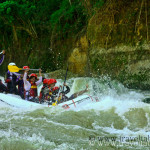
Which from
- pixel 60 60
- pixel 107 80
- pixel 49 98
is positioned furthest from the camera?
pixel 60 60

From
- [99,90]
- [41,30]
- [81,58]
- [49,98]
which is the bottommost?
[49,98]

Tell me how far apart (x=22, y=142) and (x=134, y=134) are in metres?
1.88

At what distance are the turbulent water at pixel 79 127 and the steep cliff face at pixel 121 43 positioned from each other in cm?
272

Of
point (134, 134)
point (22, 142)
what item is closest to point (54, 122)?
point (22, 142)

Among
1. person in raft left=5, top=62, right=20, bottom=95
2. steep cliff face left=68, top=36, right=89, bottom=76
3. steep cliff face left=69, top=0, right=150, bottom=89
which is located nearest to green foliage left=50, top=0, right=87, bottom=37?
steep cliff face left=68, top=36, right=89, bottom=76

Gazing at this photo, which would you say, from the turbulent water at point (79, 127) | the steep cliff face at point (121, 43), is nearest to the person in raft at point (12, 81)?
the turbulent water at point (79, 127)

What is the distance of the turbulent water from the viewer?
3.88 meters

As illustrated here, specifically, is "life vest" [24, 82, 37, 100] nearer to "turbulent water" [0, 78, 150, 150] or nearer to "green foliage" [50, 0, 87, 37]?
"turbulent water" [0, 78, 150, 150]

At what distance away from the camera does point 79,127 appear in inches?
183

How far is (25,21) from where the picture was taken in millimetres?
13594

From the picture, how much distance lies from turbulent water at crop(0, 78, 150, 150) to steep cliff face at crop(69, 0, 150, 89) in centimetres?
272

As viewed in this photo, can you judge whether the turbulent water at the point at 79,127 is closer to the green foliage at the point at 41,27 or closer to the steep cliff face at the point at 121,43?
the steep cliff face at the point at 121,43

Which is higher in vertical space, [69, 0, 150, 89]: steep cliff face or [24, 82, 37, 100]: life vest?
[69, 0, 150, 89]: steep cliff face

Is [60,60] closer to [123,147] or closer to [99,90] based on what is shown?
[99,90]
